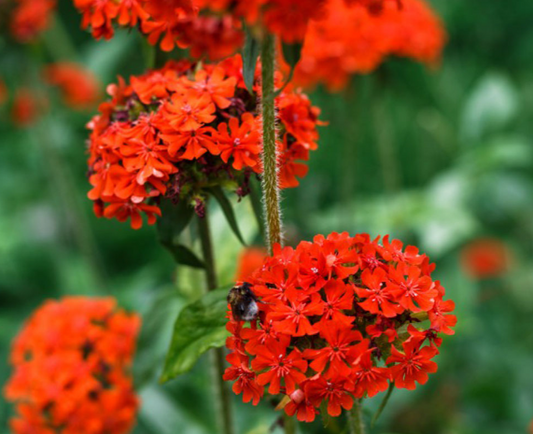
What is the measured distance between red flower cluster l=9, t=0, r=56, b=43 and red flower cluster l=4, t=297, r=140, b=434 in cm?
111

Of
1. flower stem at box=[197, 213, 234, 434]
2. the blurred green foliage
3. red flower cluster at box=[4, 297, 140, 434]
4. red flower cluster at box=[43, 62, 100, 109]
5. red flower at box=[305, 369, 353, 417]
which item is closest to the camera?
red flower at box=[305, 369, 353, 417]

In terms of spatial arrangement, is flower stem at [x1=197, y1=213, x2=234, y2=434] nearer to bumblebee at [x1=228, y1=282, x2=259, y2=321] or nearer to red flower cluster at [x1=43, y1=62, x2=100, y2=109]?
bumblebee at [x1=228, y1=282, x2=259, y2=321]

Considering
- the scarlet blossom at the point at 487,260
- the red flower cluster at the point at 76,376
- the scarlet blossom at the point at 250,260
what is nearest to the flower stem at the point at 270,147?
the red flower cluster at the point at 76,376

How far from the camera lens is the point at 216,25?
1.01m

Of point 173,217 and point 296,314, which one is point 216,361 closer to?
point 173,217

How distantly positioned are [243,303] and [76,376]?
0.73 metres

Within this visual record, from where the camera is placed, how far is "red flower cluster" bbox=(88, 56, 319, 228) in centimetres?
106

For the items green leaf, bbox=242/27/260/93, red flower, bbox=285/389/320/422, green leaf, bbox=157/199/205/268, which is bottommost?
red flower, bbox=285/389/320/422

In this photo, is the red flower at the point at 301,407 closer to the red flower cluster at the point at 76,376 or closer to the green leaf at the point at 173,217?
the green leaf at the point at 173,217

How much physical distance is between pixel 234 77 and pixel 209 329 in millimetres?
401

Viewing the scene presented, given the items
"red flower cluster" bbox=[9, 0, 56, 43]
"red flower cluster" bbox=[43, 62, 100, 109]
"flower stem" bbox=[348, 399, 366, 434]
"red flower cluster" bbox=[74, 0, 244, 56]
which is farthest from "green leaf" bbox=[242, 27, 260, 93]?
"red flower cluster" bbox=[43, 62, 100, 109]

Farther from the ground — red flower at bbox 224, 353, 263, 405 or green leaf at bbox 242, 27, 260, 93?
green leaf at bbox 242, 27, 260, 93

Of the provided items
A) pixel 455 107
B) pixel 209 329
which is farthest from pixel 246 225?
pixel 455 107

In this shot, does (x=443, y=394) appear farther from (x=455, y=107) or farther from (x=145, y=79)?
(x=455, y=107)
